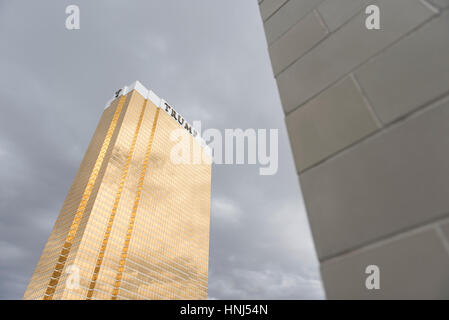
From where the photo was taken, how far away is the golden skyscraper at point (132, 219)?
73.0 meters

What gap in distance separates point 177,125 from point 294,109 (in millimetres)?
124394

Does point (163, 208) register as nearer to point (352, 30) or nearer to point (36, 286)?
point (36, 286)

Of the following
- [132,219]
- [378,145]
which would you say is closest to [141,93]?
[132,219]

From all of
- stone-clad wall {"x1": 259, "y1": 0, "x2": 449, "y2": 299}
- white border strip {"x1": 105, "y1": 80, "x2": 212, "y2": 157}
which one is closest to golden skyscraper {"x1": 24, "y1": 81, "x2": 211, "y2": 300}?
white border strip {"x1": 105, "y1": 80, "x2": 212, "y2": 157}

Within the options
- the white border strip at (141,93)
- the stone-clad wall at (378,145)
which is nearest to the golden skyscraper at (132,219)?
the white border strip at (141,93)

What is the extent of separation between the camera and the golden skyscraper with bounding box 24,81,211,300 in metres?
73.0

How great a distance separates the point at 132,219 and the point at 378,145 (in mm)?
93247

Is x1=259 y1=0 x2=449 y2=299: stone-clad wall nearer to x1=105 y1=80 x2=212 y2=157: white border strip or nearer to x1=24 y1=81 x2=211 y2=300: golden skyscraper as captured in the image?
x1=24 y1=81 x2=211 y2=300: golden skyscraper

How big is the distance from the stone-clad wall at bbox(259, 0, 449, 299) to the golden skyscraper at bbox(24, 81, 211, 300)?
86.5 meters

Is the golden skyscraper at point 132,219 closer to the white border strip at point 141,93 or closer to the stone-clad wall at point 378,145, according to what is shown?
the white border strip at point 141,93

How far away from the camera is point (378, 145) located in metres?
1.26

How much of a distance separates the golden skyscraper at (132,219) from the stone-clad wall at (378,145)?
86478 mm

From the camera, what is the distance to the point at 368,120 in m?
1.36
